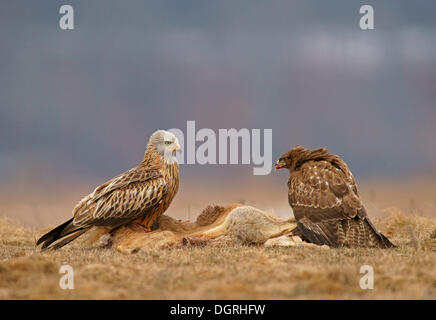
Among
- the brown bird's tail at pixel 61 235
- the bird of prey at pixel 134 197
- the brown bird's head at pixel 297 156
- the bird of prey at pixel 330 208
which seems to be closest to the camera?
the bird of prey at pixel 330 208

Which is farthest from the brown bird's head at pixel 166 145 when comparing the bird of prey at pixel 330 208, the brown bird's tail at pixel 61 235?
the bird of prey at pixel 330 208

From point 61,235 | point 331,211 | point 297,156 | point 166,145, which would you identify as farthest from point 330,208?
point 61,235

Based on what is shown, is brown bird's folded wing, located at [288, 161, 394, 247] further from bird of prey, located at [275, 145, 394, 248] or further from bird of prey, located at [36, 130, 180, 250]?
bird of prey, located at [36, 130, 180, 250]

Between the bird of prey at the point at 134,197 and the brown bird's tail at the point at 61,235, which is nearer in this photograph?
the brown bird's tail at the point at 61,235

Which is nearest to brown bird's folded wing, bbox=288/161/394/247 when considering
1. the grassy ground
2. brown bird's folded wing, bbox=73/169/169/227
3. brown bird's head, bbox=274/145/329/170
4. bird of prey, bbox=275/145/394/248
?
bird of prey, bbox=275/145/394/248

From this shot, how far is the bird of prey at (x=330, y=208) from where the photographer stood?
1069 cm

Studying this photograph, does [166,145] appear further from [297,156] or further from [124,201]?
[297,156]

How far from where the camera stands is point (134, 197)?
37.9 ft

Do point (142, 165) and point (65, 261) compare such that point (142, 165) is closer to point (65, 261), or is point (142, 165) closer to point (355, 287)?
point (65, 261)

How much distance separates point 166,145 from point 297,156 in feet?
10.1

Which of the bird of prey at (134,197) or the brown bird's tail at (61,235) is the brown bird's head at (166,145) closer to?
Answer: the bird of prey at (134,197)
